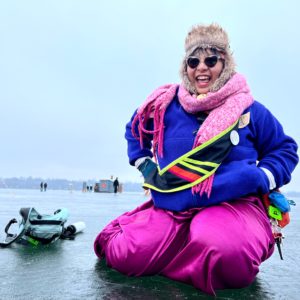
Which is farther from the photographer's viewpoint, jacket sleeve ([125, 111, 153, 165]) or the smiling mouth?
jacket sleeve ([125, 111, 153, 165])

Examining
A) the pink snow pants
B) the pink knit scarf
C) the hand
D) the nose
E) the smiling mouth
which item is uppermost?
the nose

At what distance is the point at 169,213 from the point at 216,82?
93cm

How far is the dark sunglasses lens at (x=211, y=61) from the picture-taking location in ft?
8.74

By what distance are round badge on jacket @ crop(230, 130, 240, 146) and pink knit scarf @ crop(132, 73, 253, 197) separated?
59mm

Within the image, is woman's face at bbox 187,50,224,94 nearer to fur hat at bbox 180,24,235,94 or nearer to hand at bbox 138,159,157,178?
fur hat at bbox 180,24,235,94

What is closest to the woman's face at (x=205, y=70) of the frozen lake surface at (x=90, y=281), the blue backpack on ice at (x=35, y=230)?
the frozen lake surface at (x=90, y=281)

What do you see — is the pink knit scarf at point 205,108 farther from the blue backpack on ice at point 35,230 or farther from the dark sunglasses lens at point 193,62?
the blue backpack on ice at point 35,230

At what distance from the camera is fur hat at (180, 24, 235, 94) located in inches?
106

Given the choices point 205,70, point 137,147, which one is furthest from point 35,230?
point 205,70

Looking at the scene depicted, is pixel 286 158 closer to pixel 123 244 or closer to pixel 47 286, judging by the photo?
pixel 123 244

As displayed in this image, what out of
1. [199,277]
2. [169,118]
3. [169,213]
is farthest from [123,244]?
[169,118]

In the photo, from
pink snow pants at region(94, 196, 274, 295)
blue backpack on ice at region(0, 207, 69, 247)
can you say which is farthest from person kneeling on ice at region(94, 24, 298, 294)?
blue backpack on ice at region(0, 207, 69, 247)

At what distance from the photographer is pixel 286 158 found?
101 inches

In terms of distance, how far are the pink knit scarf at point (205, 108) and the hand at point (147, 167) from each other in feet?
0.31
